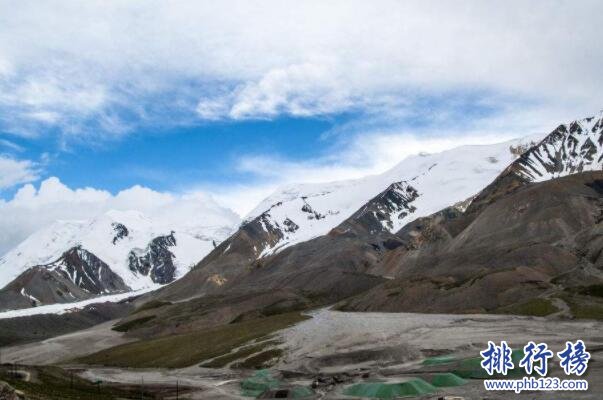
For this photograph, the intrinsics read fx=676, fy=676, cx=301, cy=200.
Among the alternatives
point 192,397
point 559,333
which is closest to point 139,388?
point 192,397

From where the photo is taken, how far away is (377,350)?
130750 mm

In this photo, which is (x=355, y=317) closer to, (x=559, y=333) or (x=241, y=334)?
(x=241, y=334)

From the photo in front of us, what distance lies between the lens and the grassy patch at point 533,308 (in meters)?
159

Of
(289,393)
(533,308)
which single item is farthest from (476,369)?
(533,308)

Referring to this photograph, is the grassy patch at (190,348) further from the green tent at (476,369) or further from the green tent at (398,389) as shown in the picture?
the green tent at (398,389)

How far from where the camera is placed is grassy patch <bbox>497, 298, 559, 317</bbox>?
159000 mm

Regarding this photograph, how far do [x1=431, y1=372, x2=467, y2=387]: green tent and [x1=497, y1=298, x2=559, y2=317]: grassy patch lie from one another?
7432 centimetres

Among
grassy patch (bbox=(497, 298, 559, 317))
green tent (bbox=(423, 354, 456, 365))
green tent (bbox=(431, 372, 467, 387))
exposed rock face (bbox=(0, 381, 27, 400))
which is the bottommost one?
green tent (bbox=(431, 372, 467, 387))

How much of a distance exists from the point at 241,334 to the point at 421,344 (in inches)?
2501

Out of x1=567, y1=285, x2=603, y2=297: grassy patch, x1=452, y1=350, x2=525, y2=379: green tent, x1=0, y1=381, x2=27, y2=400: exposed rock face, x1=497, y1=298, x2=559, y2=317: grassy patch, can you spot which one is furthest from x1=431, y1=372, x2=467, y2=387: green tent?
x1=567, y1=285, x2=603, y2=297: grassy patch

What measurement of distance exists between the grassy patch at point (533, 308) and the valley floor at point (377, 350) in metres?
7.17

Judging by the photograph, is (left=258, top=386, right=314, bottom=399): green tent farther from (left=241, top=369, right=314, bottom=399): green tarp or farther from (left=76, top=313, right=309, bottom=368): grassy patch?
(left=76, top=313, right=309, bottom=368): grassy patch

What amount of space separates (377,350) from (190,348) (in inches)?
2516

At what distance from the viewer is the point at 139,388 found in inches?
4611
